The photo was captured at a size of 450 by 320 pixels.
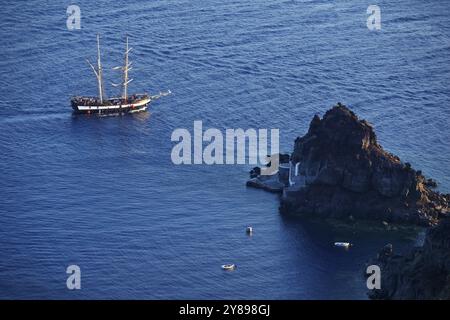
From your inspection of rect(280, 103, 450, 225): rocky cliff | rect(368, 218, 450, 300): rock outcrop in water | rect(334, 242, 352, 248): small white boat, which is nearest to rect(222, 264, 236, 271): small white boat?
rect(334, 242, 352, 248): small white boat

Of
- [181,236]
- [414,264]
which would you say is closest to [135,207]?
[181,236]

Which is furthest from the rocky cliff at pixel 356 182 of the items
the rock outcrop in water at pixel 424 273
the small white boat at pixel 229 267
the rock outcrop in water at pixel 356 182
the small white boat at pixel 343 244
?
the rock outcrop in water at pixel 424 273

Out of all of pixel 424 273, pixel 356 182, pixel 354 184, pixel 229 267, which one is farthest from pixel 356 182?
pixel 424 273

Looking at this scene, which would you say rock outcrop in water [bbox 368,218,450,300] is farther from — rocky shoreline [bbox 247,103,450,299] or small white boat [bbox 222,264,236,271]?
rocky shoreline [bbox 247,103,450,299]

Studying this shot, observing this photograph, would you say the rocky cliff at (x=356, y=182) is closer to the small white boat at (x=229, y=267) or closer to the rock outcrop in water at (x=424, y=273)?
the small white boat at (x=229, y=267)

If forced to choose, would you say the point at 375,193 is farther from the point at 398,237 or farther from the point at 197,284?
the point at 197,284

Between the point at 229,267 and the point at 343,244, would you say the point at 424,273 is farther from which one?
the point at 229,267
